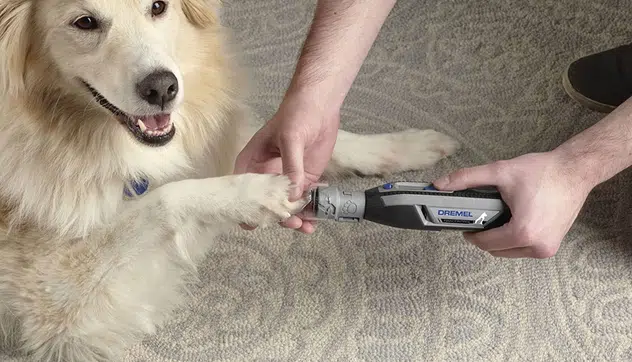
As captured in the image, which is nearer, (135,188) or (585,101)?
(135,188)

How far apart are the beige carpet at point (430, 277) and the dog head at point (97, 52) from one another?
0.53m

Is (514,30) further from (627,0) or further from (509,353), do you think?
(509,353)

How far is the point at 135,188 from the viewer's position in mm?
1510

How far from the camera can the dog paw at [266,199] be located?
4.44 ft

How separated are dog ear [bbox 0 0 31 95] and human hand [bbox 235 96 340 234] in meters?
0.45

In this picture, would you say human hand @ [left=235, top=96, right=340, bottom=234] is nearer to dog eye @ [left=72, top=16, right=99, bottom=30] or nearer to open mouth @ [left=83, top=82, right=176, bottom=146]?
open mouth @ [left=83, top=82, right=176, bottom=146]

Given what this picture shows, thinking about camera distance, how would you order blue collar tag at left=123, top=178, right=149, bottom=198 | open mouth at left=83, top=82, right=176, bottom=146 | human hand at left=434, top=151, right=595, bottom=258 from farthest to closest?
blue collar tag at left=123, top=178, right=149, bottom=198
open mouth at left=83, top=82, right=176, bottom=146
human hand at left=434, top=151, right=595, bottom=258

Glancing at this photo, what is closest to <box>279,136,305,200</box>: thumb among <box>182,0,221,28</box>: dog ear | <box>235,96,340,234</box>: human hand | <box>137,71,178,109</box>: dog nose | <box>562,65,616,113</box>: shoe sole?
<box>235,96,340,234</box>: human hand

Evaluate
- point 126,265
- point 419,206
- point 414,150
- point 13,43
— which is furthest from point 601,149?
point 13,43

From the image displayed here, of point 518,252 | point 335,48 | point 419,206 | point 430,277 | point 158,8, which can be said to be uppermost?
point 158,8

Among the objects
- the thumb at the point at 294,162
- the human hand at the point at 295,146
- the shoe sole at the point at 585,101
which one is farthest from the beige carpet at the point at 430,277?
the thumb at the point at 294,162

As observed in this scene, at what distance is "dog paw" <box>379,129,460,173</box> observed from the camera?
5.98 feet

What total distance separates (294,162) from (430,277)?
53 cm

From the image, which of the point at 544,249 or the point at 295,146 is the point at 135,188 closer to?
the point at 295,146
